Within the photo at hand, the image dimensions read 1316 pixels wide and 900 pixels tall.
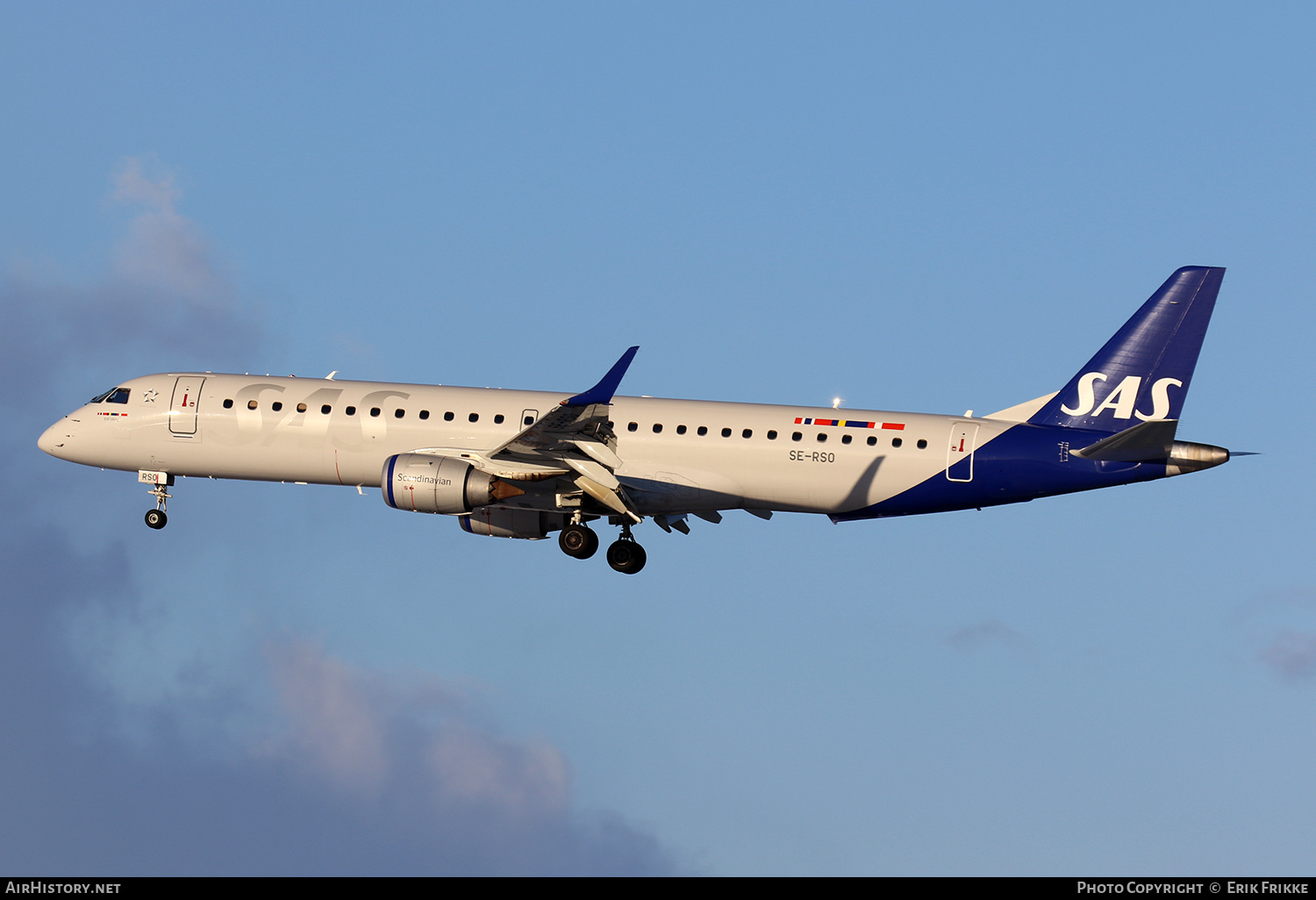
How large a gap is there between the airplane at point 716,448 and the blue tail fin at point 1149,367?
0.14ft

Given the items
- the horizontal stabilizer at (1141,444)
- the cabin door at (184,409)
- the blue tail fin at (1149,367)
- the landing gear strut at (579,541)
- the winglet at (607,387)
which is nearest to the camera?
the winglet at (607,387)

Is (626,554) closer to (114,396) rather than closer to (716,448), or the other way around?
(716,448)

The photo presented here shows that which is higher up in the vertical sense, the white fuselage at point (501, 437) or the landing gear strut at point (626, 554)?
the white fuselage at point (501, 437)

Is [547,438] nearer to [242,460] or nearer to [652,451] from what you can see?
[652,451]

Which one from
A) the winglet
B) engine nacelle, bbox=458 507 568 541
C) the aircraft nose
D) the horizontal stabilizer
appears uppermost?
the aircraft nose

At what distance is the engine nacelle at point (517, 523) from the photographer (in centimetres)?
4669

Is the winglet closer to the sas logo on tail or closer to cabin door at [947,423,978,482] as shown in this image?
Result: cabin door at [947,423,978,482]

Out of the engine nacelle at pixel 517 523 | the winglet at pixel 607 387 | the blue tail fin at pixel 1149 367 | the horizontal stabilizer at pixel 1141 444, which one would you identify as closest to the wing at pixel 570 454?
the winglet at pixel 607 387

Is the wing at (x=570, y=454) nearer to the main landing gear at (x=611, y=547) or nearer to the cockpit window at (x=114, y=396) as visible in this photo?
the main landing gear at (x=611, y=547)

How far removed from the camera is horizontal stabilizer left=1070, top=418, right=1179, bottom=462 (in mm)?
41594

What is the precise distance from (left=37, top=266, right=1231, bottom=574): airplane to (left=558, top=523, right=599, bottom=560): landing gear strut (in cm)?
5

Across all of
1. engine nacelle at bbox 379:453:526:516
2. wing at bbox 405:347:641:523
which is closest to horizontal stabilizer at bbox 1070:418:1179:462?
wing at bbox 405:347:641:523
